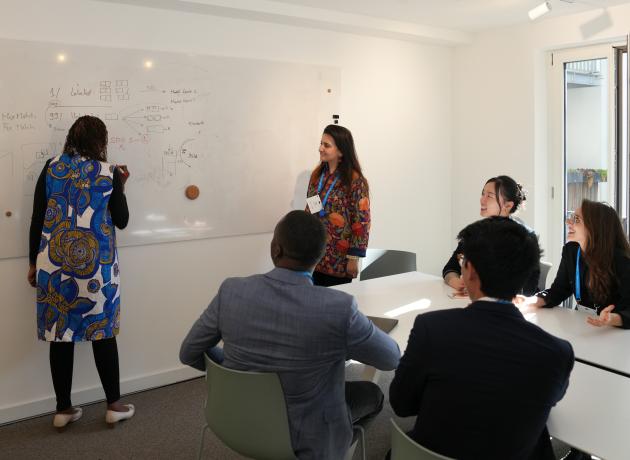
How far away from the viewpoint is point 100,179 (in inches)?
128

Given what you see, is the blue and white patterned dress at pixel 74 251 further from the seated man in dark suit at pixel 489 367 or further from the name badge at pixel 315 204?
the seated man in dark suit at pixel 489 367

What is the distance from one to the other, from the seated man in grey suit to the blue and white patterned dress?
136 centimetres

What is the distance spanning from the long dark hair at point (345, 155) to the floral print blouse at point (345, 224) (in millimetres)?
26

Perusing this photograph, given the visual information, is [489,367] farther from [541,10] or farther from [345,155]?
[541,10]

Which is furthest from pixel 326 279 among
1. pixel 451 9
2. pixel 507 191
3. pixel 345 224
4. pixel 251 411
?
pixel 451 9

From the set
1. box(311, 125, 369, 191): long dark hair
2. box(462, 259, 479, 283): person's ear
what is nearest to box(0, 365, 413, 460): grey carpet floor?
box(311, 125, 369, 191): long dark hair

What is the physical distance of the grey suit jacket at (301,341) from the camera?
76.1 inches

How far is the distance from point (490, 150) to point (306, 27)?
2.01 m

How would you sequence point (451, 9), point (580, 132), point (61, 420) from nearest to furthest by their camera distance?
point (61, 420)
point (451, 9)
point (580, 132)

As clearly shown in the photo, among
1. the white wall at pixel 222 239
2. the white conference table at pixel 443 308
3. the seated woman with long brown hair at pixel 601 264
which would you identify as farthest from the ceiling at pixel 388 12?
the seated woman with long brown hair at pixel 601 264

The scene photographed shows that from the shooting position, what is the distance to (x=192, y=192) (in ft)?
13.4

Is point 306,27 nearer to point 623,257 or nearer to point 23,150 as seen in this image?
point 23,150

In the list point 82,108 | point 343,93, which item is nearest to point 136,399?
point 82,108

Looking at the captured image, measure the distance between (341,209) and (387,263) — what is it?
48cm
